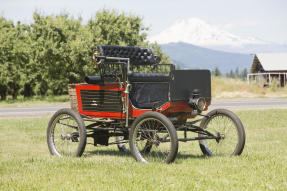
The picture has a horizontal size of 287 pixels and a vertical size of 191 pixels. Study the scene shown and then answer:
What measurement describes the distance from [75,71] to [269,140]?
22150mm

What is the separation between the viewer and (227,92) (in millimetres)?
31219

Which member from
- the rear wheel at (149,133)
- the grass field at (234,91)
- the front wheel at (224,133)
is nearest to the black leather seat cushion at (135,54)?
the front wheel at (224,133)

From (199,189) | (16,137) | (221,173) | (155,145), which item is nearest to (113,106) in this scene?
(155,145)

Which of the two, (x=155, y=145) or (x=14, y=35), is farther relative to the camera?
(x=14, y=35)

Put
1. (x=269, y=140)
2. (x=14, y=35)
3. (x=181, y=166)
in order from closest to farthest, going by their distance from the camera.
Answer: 1. (x=181, y=166)
2. (x=269, y=140)
3. (x=14, y=35)

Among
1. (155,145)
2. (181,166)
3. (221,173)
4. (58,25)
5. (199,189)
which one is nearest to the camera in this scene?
(199,189)

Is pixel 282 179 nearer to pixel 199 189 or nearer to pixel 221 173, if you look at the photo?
pixel 221 173

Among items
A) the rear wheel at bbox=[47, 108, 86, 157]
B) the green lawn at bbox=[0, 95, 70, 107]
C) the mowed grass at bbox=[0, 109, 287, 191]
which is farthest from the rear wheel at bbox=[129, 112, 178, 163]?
the green lawn at bbox=[0, 95, 70, 107]

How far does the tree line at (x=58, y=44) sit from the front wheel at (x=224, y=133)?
2193 cm

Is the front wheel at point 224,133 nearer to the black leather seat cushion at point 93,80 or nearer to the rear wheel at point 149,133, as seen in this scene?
the rear wheel at point 149,133

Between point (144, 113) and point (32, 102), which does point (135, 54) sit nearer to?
point (144, 113)

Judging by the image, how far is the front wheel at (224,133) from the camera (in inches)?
252

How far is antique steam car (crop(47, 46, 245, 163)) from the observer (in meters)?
6.18

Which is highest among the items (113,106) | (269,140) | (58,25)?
(58,25)
